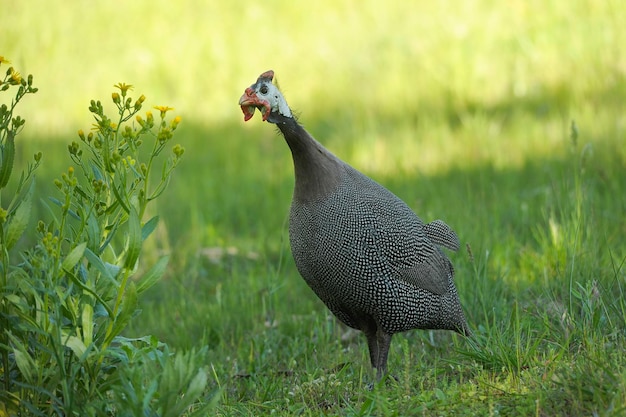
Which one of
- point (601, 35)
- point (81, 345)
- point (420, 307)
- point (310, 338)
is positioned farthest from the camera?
point (601, 35)

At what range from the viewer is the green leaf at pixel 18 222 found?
9.82 ft

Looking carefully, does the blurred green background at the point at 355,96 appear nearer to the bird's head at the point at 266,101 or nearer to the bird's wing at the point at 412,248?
the bird's wing at the point at 412,248

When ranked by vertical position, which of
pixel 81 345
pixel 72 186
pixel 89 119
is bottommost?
pixel 81 345

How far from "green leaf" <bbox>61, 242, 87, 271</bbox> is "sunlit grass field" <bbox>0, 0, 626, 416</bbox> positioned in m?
1.15

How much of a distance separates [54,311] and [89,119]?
683 cm

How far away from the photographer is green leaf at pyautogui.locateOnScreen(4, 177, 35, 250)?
2.99 metres

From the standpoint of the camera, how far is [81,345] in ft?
9.55

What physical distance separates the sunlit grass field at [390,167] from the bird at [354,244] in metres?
0.25

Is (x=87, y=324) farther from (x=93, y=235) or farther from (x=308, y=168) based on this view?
(x=308, y=168)

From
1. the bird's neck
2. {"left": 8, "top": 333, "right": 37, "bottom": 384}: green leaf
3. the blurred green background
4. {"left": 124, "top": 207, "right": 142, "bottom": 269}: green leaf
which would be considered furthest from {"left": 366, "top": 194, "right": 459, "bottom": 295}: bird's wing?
{"left": 8, "top": 333, "right": 37, "bottom": 384}: green leaf

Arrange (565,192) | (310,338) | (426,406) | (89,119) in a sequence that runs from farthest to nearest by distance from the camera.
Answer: (89,119)
(565,192)
(310,338)
(426,406)

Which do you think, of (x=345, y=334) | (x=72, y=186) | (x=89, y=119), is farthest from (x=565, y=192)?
(x=89, y=119)

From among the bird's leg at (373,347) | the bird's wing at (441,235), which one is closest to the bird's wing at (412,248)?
the bird's wing at (441,235)

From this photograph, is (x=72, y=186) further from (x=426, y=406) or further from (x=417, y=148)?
(x=417, y=148)
